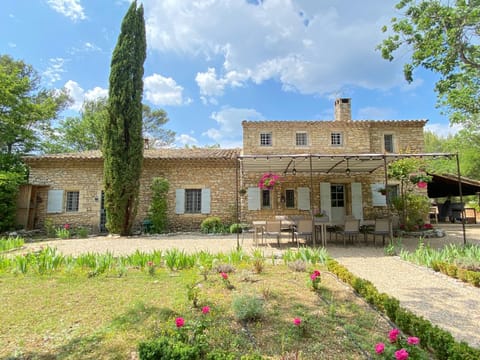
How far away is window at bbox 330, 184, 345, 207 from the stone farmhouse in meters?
0.05

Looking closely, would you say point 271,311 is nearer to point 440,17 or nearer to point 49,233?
point 440,17

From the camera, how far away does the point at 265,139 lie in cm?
1276

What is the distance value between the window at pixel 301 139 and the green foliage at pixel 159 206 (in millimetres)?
6748

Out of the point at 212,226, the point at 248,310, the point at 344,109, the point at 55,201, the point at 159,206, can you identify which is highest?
the point at 344,109

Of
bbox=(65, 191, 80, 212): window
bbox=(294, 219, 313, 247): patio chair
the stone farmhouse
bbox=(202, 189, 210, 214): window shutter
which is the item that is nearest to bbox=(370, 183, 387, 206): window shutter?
the stone farmhouse

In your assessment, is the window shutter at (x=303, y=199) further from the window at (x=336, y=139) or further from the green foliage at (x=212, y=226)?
the green foliage at (x=212, y=226)

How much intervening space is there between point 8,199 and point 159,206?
6320 mm

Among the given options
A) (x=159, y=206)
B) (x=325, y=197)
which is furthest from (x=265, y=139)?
(x=159, y=206)

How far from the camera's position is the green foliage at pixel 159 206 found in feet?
37.4

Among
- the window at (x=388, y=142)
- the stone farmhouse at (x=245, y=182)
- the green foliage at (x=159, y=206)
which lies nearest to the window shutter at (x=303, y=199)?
the stone farmhouse at (x=245, y=182)

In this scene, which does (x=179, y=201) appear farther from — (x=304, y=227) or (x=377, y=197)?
(x=377, y=197)

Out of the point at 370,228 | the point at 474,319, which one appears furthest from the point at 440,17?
the point at 474,319

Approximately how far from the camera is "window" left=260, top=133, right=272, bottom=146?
12.7 m

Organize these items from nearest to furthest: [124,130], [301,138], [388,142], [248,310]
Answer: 1. [248,310]
2. [124,130]
3. [301,138]
4. [388,142]
